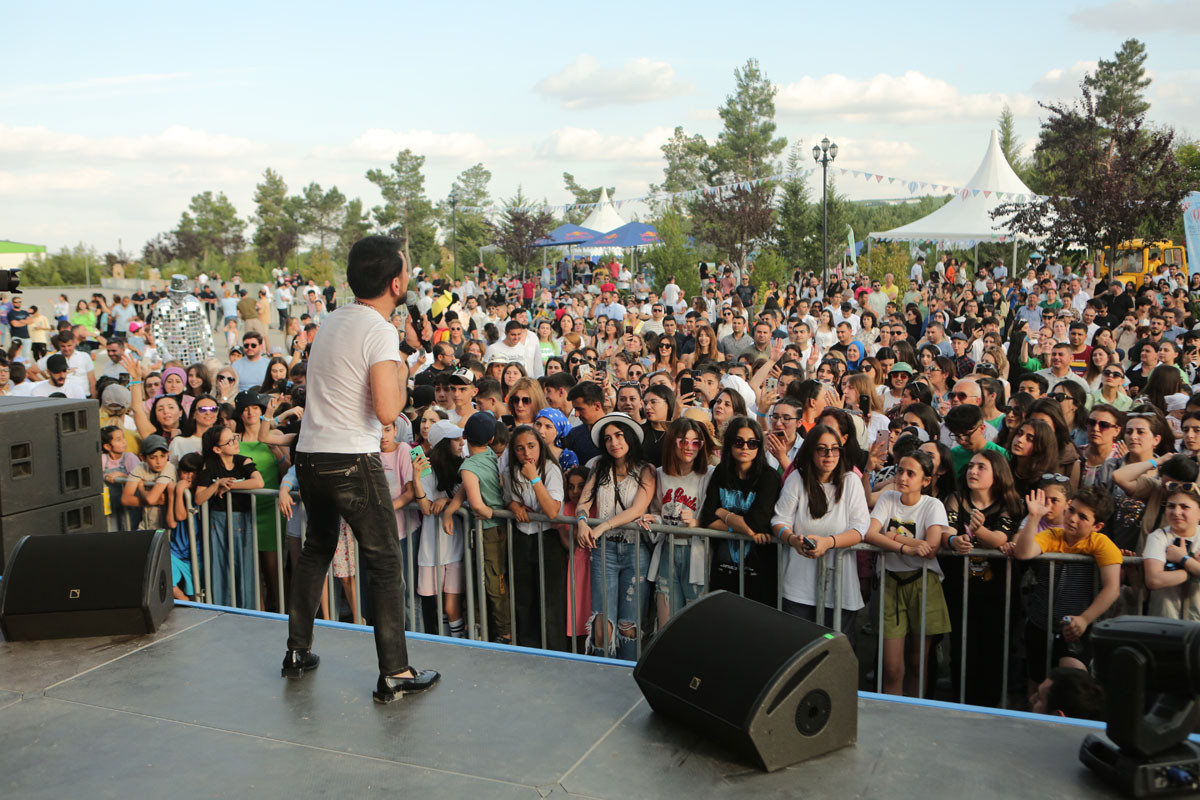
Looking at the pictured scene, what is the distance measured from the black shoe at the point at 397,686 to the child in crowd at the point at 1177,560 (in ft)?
10.5

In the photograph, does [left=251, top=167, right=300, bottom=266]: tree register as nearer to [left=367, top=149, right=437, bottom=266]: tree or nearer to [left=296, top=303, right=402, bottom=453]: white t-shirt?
[left=367, top=149, right=437, bottom=266]: tree

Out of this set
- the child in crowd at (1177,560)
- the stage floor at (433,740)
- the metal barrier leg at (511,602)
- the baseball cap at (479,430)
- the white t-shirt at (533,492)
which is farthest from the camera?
the baseball cap at (479,430)

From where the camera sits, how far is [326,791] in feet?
10.2

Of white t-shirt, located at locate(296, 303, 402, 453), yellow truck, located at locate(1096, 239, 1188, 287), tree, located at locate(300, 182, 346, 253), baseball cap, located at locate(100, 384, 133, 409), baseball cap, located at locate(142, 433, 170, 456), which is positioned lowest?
baseball cap, located at locate(142, 433, 170, 456)

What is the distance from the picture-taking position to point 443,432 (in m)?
5.85

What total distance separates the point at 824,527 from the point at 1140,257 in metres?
22.9

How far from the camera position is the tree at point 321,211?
71.2 m

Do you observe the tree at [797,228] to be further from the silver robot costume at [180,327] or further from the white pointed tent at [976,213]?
the silver robot costume at [180,327]

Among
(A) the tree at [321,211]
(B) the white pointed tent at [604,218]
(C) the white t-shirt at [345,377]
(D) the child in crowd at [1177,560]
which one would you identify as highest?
(A) the tree at [321,211]

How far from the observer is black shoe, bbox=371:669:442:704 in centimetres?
371

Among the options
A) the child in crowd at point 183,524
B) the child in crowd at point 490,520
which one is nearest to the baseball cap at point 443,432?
the child in crowd at point 490,520

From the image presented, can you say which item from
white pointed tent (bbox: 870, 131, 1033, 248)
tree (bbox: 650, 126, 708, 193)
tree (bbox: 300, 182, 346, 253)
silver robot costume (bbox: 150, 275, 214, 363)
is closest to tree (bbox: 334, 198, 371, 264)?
tree (bbox: 300, 182, 346, 253)

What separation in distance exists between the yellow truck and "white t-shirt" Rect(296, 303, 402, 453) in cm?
2207

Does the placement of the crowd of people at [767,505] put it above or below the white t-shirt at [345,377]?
below
